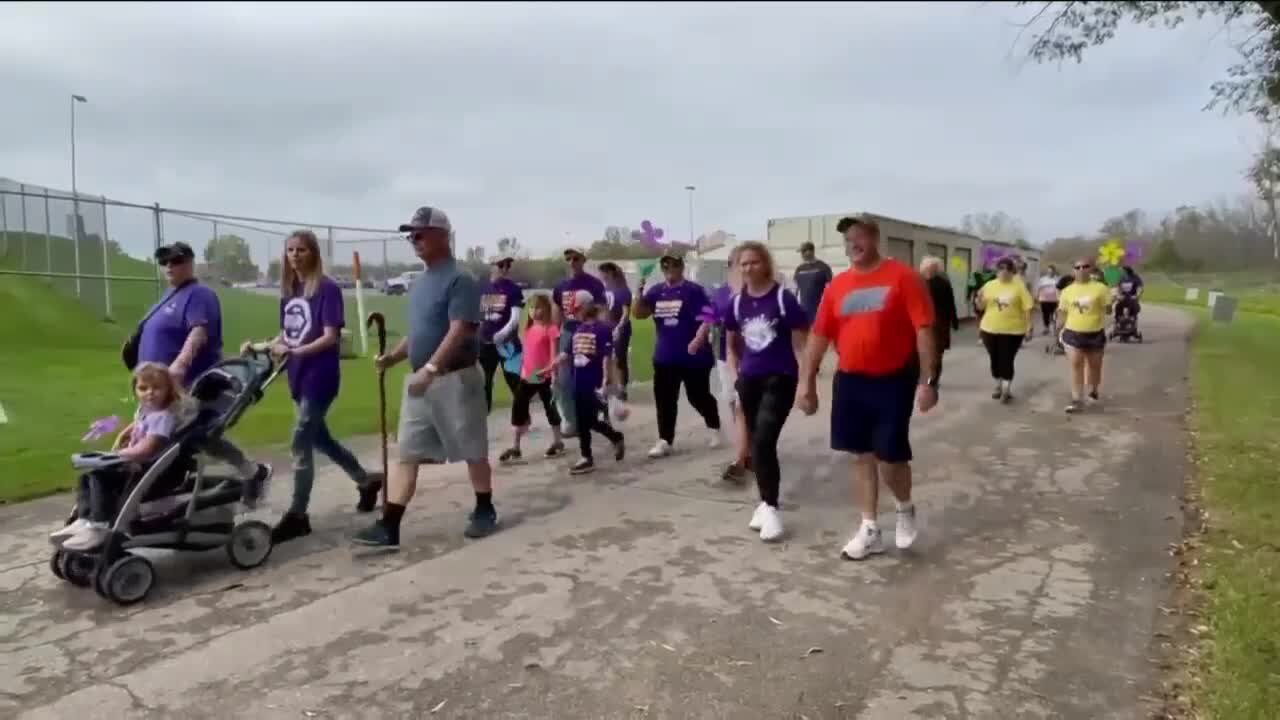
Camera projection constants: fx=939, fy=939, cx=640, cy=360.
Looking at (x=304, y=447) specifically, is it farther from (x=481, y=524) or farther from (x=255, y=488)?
(x=481, y=524)

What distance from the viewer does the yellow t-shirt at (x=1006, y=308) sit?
1112cm

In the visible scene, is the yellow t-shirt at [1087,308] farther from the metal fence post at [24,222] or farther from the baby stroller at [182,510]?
the metal fence post at [24,222]

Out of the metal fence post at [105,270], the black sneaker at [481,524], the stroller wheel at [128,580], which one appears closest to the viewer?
the stroller wheel at [128,580]

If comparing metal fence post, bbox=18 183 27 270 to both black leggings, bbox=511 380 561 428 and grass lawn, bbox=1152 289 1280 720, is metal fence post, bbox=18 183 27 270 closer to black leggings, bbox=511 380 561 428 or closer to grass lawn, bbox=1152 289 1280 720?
black leggings, bbox=511 380 561 428

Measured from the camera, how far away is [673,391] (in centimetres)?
819

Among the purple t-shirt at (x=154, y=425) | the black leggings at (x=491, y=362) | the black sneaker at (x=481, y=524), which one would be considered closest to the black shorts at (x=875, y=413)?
the black sneaker at (x=481, y=524)

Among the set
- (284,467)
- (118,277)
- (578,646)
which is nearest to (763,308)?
(578,646)

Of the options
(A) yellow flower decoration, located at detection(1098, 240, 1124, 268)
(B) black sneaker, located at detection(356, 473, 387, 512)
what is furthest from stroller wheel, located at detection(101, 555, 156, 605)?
(A) yellow flower decoration, located at detection(1098, 240, 1124, 268)

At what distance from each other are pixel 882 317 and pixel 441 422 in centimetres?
265

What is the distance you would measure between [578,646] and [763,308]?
9.03ft

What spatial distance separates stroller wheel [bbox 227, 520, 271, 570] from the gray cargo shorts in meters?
0.86

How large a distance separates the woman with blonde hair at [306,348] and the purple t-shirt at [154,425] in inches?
33.4

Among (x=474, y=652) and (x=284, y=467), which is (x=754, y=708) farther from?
(x=284, y=467)

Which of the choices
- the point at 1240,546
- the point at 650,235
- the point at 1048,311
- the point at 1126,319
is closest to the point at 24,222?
the point at 650,235
